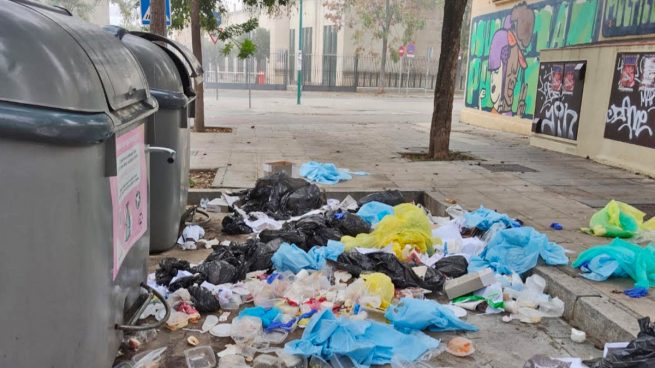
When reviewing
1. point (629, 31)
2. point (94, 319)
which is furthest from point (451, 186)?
point (94, 319)

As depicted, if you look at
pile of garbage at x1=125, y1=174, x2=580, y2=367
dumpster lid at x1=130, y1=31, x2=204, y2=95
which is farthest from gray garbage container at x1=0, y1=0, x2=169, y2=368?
dumpster lid at x1=130, y1=31, x2=204, y2=95

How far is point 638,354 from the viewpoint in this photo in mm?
2553

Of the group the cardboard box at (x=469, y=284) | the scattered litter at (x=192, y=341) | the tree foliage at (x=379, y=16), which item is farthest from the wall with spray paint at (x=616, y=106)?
the tree foliage at (x=379, y=16)

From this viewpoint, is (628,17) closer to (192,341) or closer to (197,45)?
(197,45)

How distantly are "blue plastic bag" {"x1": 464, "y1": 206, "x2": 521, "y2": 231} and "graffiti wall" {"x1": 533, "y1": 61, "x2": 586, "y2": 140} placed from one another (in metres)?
5.30

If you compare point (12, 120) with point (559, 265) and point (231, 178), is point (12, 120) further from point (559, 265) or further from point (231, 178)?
point (231, 178)

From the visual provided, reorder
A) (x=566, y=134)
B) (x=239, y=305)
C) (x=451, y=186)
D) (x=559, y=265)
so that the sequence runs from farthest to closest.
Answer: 1. (x=566, y=134)
2. (x=451, y=186)
3. (x=559, y=265)
4. (x=239, y=305)

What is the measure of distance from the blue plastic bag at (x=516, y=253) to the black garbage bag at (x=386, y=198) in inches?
62.1

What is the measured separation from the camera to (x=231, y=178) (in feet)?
22.9

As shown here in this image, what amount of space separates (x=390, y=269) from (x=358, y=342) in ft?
3.69

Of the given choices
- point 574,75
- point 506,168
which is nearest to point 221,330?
point 506,168

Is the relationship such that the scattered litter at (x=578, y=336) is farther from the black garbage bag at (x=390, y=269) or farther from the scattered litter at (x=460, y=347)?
the black garbage bag at (x=390, y=269)

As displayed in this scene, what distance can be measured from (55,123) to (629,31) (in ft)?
30.6

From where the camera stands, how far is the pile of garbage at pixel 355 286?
305cm
